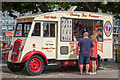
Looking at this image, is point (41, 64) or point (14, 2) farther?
point (14, 2)

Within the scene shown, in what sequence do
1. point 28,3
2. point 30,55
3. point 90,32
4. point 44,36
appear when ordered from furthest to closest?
point 28,3 < point 90,32 < point 44,36 < point 30,55

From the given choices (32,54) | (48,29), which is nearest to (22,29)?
(48,29)

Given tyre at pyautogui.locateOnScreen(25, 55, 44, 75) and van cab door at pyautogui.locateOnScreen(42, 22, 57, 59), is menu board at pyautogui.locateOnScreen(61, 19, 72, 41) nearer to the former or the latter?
van cab door at pyautogui.locateOnScreen(42, 22, 57, 59)

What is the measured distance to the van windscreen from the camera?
35.5 ft

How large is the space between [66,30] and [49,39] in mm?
916

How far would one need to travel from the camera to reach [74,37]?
11359 mm

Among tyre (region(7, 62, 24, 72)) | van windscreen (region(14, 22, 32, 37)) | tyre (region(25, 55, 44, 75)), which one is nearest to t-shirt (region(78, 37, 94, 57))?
tyre (region(25, 55, 44, 75))

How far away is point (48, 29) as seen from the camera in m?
10.8

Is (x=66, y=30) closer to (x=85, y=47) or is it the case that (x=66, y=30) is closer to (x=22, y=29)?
(x=85, y=47)

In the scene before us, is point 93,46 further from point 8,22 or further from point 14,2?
point 8,22

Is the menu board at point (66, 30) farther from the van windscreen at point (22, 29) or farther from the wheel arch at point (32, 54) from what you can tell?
the van windscreen at point (22, 29)

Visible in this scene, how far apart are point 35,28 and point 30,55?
1.23 metres

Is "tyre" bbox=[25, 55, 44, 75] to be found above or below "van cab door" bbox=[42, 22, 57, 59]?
below

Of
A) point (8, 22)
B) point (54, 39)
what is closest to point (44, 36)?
point (54, 39)
